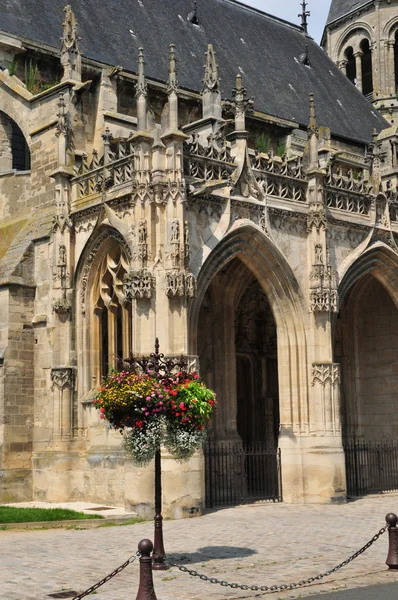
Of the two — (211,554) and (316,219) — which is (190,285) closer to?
(316,219)

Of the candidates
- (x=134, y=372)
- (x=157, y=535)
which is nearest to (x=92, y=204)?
(x=134, y=372)

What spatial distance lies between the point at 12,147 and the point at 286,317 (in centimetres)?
829

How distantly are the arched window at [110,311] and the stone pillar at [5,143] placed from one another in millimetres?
4921

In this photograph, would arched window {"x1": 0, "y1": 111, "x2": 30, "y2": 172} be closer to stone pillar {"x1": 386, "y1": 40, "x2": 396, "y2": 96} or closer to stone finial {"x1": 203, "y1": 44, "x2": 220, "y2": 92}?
stone finial {"x1": 203, "y1": 44, "x2": 220, "y2": 92}

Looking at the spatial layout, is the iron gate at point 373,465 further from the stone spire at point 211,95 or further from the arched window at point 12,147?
the arched window at point 12,147

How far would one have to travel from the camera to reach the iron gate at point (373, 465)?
2186cm

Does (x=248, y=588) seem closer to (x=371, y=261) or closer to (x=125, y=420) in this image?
(x=125, y=420)

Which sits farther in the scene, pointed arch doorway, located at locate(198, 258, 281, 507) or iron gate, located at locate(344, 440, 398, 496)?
iron gate, located at locate(344, 440, 398, 496)

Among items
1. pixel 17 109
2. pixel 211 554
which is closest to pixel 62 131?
pixel 17 109

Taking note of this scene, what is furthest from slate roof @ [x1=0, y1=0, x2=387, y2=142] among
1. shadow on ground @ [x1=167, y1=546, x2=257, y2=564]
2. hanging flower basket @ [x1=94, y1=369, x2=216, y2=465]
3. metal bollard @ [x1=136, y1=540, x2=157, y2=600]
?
metal bollard @ [x1=136, y1=540, x2=157, y2=600]

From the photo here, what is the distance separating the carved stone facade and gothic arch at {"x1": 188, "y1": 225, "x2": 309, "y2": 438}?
0.03 m

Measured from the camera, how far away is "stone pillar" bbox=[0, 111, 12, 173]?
22.1 meters

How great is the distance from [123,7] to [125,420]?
811 inches

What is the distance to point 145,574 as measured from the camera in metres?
8.01
